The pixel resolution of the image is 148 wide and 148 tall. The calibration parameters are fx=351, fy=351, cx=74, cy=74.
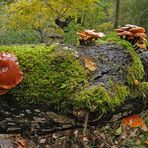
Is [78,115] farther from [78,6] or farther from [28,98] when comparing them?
[78,6]

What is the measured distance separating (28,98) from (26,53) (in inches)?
17.5

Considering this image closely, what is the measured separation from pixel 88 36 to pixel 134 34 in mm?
488

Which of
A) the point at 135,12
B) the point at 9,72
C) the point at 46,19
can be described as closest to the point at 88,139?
the point at 9,72

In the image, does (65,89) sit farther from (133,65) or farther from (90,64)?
(133,65)

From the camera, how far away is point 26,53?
326cm

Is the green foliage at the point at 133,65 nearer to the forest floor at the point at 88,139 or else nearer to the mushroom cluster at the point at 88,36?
the mushroom cluster at the point at 88,36

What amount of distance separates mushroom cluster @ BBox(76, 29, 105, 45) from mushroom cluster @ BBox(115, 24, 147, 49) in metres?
0.25

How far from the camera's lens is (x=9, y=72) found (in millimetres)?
2816

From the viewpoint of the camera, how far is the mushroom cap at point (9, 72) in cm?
280

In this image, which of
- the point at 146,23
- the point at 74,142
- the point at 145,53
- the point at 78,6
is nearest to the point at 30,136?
the point at 74,142

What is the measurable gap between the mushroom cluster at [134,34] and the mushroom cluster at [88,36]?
25cm

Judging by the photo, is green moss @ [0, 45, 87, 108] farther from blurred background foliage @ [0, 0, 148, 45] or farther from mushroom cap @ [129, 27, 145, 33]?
blurred background foliage @ [0, 0, 148, 45]

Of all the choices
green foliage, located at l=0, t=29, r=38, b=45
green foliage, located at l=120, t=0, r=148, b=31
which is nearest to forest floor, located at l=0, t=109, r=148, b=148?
green foliage, located at l=0, t=29, r=38, b=45

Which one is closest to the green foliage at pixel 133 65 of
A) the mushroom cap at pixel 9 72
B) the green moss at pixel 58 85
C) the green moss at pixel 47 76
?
the green moss at pixel 58 85
